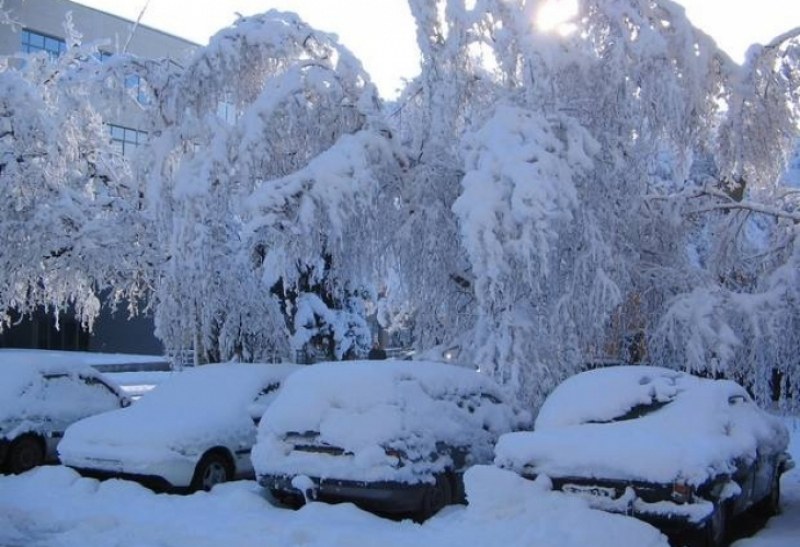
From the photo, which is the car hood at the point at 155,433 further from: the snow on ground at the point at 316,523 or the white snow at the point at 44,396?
the white snow at the point at 44,396

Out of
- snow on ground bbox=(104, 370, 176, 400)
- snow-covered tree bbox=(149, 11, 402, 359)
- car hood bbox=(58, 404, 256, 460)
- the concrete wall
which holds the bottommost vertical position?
snow on ground bbox=(104, 370, 176, 400)

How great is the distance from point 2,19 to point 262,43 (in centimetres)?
950

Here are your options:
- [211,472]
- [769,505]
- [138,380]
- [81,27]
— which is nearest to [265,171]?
Result: [211,472]

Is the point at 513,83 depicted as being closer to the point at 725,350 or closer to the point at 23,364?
the point at 725,350

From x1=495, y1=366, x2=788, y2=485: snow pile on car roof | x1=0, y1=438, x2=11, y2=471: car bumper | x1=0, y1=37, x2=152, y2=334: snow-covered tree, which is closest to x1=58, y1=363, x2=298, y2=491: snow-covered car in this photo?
x1=0, y1=438, x2=11, y2=471: car bumper

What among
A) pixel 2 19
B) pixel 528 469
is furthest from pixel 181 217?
pixel 2 19

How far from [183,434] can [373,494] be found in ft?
8.76

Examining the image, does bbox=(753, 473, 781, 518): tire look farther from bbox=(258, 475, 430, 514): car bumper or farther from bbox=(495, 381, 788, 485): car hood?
bbox=(258, 475, 430, 514): car bumper

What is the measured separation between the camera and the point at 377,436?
7465mm

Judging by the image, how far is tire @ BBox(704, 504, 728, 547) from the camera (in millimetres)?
6277

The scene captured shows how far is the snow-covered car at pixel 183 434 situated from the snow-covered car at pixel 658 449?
3.57m

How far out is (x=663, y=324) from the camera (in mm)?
10414

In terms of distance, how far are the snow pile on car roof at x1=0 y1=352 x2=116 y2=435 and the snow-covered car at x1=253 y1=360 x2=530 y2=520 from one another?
14.6 feet

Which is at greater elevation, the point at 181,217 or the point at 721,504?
the point at 181,217
